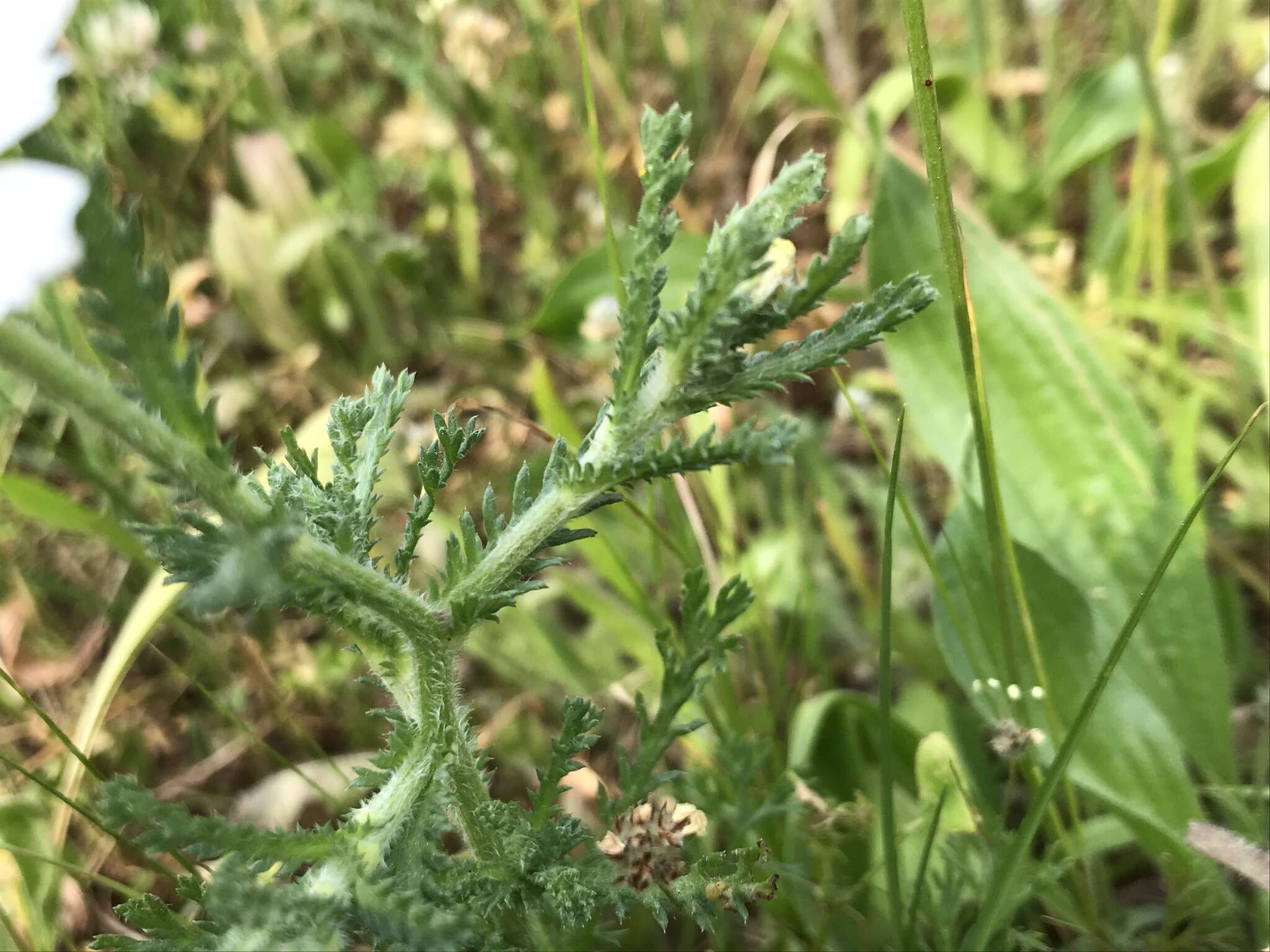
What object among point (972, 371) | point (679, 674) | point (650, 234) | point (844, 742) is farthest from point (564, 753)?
point (844, 742)

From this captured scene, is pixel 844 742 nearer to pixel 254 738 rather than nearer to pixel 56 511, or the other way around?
pixel 254 738

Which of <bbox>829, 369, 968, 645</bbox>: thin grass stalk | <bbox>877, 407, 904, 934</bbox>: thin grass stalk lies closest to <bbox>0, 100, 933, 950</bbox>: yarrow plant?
<bbox>877, 407, 904, 934</bbox>: thin grass stalk

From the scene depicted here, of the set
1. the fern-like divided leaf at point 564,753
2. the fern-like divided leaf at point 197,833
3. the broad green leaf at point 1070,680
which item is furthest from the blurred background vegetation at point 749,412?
the fern-like divided leaf at point 564,753

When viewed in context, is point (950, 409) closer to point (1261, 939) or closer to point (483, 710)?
point (1261, 939)

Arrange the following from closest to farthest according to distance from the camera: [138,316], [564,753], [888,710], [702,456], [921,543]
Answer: [138,316] < [702,456] < [564,753] < [888,710] < [921,543]

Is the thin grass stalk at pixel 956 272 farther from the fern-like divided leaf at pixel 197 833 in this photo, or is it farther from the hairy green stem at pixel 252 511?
the fern-like divided leaf at pixel 197 833

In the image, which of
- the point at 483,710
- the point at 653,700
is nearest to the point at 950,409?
the point at 653,700
